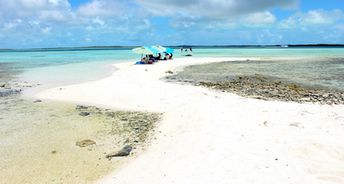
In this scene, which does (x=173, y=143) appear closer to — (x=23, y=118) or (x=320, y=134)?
(x=320, y=134)

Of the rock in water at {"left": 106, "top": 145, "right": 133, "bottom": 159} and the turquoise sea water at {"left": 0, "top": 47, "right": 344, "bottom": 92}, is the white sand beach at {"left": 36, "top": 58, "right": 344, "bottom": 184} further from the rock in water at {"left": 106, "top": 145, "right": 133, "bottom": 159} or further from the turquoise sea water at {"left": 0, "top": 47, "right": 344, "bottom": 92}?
the turquoise sea water at {"left": 0, "top": 47, "right": 344, "bottom": 92}

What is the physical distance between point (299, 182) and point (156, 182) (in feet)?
8.16

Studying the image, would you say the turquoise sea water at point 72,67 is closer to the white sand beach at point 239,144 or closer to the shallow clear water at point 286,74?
the shallow clear water at point 286,74

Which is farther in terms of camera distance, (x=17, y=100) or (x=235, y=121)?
(x=17, y=100)

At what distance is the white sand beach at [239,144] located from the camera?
618cm

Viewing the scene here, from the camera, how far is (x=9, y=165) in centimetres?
730

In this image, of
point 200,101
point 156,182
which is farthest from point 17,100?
point 156,182

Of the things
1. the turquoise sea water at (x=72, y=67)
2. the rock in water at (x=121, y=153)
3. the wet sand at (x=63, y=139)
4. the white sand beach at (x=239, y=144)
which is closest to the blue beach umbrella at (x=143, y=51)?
the turquoise sea water at (x=72, y=67)

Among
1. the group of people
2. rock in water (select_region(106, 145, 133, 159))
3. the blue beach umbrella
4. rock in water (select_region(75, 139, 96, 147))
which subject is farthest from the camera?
the blue beach umbrella

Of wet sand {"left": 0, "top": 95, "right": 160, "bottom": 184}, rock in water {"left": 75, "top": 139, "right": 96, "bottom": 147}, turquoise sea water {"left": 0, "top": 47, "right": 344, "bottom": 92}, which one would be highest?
rock in water {"left": 75, "top": 139, "right": 96, "bottom": 147}

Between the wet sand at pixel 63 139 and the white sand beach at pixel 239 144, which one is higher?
the white sand beach at pixel 239 144

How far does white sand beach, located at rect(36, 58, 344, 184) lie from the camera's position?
618 cm

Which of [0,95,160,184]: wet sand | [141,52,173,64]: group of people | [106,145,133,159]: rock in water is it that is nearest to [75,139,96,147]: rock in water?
[0,95,160,184]: wet sand

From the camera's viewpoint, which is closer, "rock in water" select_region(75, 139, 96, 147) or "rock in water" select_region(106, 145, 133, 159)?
"rock in water" select_region(106, 145, 133, 159)
